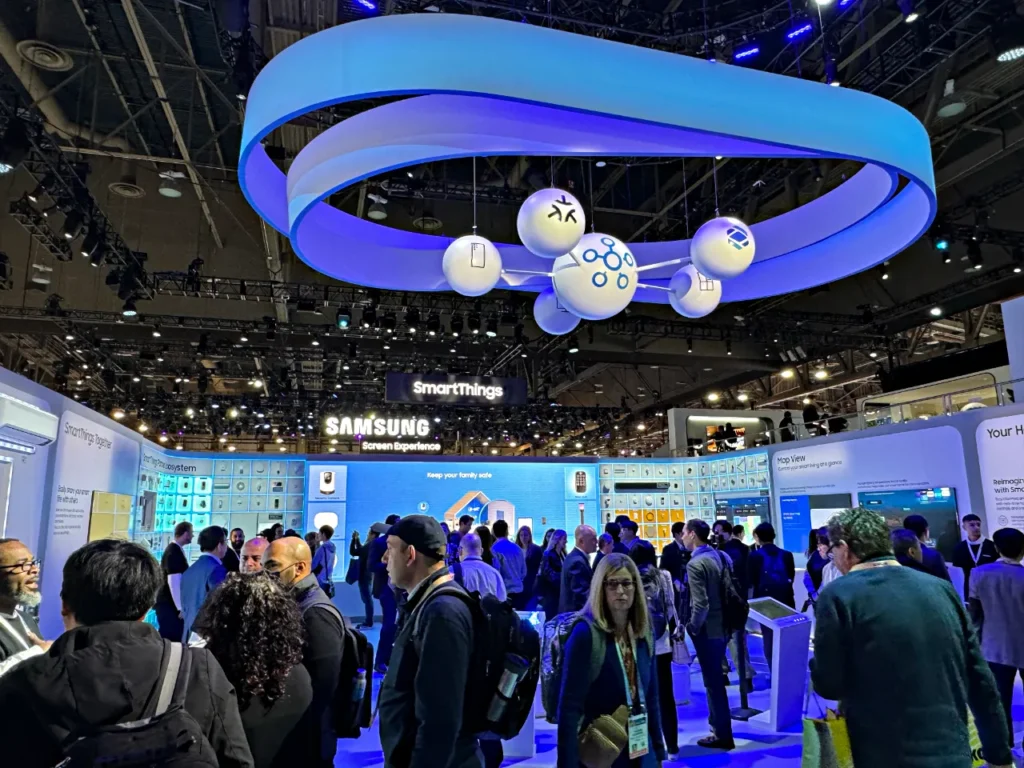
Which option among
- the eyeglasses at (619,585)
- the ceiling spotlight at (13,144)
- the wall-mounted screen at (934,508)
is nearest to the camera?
the eyeglasses at (619,585)

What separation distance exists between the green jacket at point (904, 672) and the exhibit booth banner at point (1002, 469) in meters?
6.92

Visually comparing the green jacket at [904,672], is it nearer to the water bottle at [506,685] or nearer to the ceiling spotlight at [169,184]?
the water bottle at [506,685]

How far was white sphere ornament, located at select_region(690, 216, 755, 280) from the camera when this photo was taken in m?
4.02

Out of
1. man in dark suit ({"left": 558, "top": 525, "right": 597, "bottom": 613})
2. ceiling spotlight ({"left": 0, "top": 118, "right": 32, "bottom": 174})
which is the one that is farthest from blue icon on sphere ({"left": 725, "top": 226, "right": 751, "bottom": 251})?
ceiling spotlight ({"left": 0, "top": 118, "right": 32, "bottom": 174})

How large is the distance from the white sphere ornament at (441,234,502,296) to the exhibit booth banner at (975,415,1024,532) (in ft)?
21.7

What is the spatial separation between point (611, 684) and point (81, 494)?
281 inches

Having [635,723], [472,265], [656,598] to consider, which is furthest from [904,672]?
[472,265]

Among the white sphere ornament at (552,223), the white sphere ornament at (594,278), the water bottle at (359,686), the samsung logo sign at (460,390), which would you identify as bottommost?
the water bottle at (359,686)

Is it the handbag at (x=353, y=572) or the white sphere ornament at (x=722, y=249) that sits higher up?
the white sphere ornament at (x=722, y=249)

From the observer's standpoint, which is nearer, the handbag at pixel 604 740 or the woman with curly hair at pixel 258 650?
the woman with curly hair at pixel 258 650

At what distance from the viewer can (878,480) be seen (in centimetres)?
979

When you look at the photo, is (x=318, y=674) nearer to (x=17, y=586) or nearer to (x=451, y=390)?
(x=17, y=586)

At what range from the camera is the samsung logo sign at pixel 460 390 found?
11.0 m

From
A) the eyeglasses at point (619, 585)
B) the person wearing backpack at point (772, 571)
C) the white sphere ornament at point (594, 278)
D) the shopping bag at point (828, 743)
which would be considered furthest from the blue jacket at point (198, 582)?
the person wearing backpack at point (772, 571)
